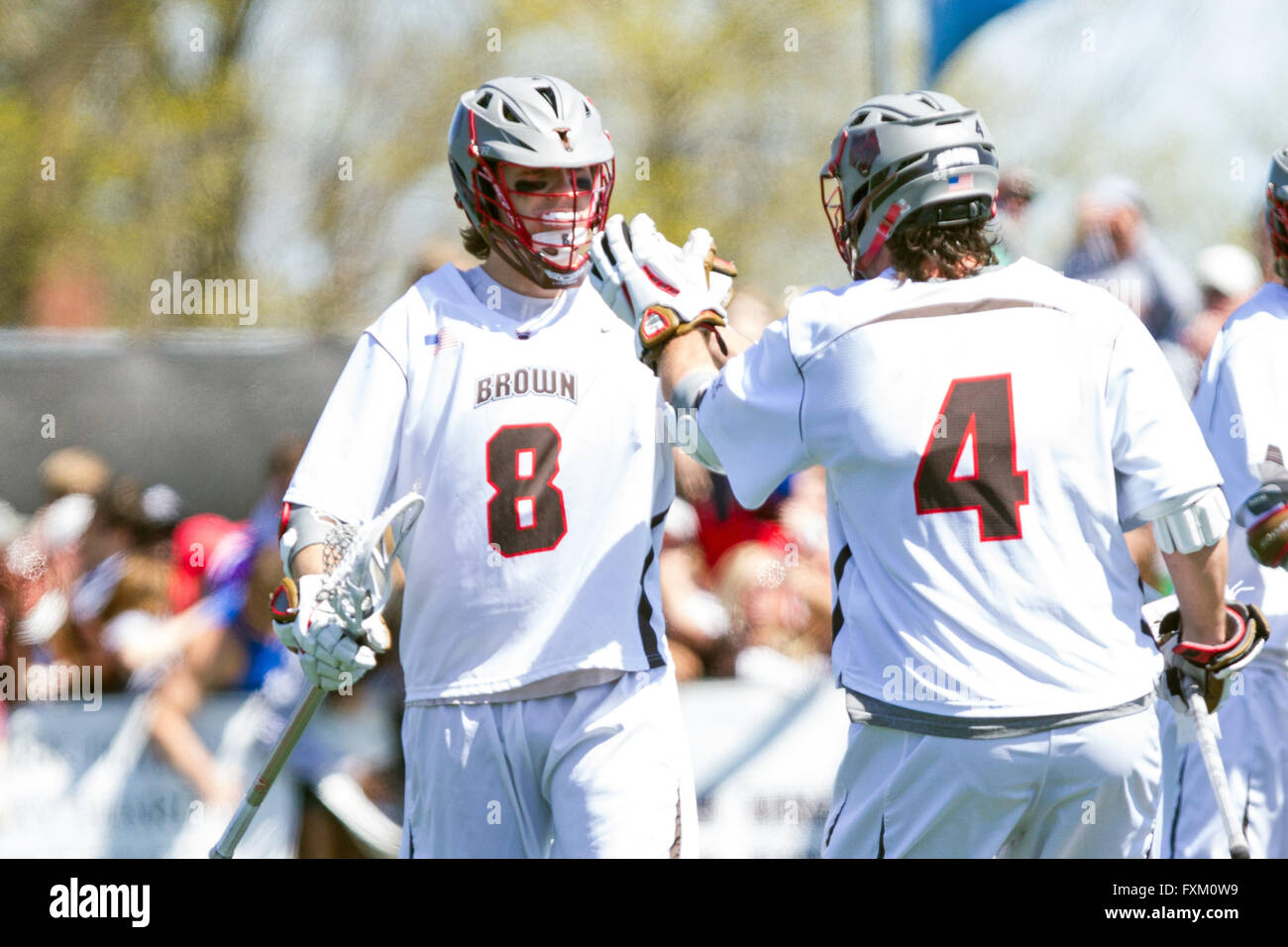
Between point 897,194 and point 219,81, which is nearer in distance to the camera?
point 897,194

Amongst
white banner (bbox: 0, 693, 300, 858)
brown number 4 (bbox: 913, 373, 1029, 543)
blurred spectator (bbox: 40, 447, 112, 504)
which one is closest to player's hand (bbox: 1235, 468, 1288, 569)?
brown number 4 (bbox: 913, 373, 1029, 543)

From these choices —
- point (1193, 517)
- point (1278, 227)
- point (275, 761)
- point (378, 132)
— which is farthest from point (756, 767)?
point (378, 132)

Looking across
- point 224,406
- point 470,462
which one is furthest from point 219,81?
point 470,462

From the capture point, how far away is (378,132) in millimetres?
15469

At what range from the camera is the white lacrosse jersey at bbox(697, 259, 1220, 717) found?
341 cm

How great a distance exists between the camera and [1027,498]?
3.40 m

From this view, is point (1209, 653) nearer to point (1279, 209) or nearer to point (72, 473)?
point (1279, 209)

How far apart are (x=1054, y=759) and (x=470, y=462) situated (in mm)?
1534

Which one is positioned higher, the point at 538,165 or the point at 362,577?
the point at 538,165

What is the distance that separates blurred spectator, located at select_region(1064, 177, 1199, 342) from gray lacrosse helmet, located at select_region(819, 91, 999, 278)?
12.2 ft

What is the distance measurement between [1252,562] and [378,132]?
11887 mm

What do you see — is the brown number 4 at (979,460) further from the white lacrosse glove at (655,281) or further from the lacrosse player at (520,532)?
the lacrosse player at (520,532)

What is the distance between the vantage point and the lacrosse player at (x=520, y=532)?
3.99 metres

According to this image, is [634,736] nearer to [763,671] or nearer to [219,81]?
[763,671]
